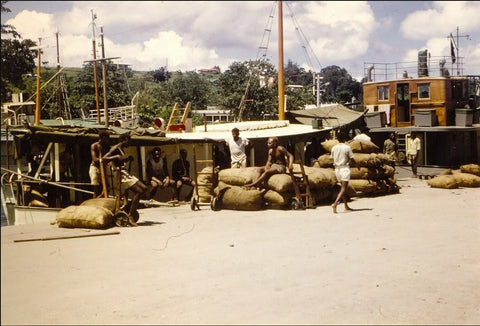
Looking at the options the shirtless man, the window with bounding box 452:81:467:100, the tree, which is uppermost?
the window with bounding box 452:81:467:100

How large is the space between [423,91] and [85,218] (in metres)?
15.4

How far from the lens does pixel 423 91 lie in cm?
1961

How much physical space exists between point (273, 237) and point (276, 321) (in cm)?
300

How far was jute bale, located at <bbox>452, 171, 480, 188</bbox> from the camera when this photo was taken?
13.9 m

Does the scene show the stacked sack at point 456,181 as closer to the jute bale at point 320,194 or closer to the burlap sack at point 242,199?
the jute bale at point 320,194

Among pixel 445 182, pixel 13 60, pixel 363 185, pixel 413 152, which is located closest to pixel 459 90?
pixel 413 152

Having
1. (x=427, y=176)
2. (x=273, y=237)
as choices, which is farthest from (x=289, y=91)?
(x=273, y=237)

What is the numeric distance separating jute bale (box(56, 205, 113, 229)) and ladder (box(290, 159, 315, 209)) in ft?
11.8

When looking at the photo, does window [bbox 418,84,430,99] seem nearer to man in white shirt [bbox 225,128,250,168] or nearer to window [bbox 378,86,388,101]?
window [bbox 378,86,388,101]

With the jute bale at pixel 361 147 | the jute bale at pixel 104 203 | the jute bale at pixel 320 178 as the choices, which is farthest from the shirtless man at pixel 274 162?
the jute bale at pixel 361 147

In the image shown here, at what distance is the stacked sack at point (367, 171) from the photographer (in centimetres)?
1216

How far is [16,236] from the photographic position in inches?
267

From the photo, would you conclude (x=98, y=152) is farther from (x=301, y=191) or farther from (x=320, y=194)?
(x=320, y=194)

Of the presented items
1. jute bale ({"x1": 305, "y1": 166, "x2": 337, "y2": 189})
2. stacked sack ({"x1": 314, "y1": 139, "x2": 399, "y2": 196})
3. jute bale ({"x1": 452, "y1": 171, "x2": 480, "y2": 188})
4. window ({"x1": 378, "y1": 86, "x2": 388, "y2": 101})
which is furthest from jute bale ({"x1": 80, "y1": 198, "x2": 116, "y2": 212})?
window ({"x1": 378, "y1": 86, "x2": 388, "y2": 101})
